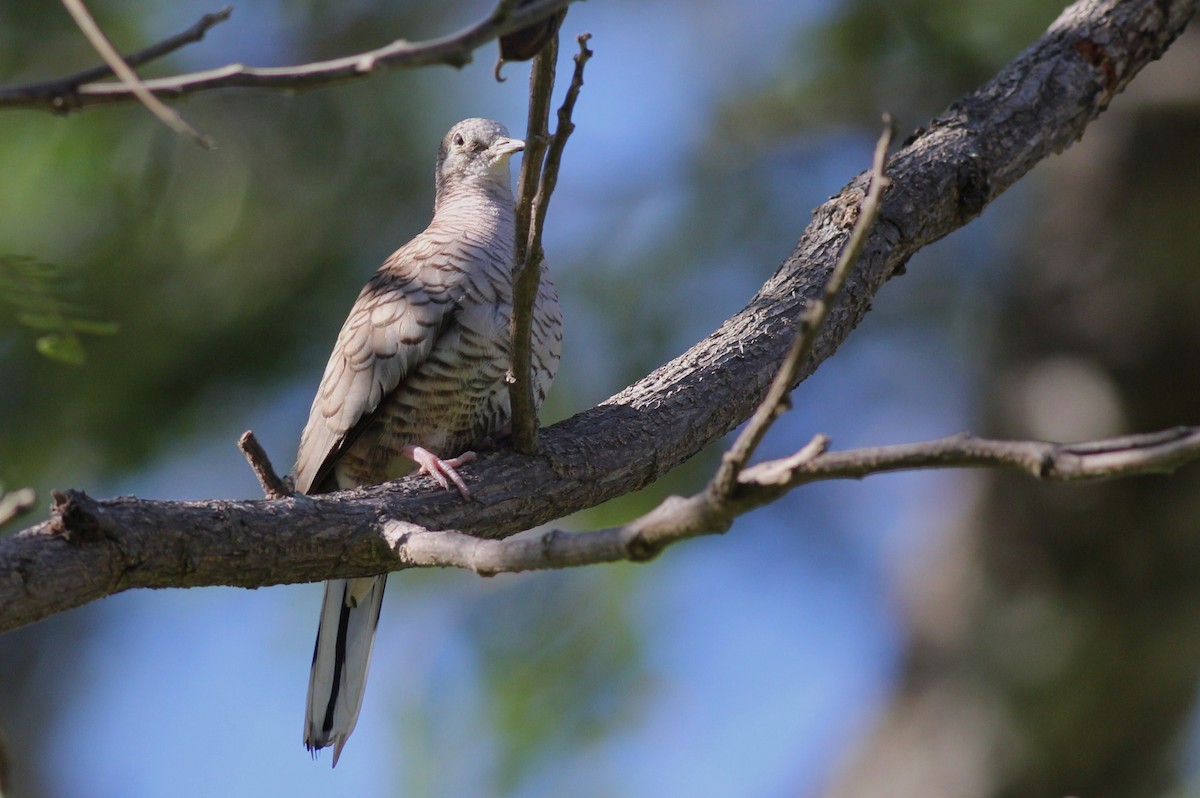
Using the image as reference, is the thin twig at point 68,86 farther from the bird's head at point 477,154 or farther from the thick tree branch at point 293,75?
the bird's head at point 477,154

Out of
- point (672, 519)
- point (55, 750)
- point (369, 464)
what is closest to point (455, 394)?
point (369, 464)

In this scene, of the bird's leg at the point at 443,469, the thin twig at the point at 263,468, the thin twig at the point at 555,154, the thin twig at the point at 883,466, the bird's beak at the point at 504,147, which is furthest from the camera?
the bird's beak at the point at 504,147

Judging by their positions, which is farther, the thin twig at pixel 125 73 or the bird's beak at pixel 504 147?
the bird's beak at pixel 504 147

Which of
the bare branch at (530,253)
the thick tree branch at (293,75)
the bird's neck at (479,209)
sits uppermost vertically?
the bird's neck at (479,209)

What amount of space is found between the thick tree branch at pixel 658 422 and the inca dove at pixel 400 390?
579mm

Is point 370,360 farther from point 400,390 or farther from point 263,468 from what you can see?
point 263,468

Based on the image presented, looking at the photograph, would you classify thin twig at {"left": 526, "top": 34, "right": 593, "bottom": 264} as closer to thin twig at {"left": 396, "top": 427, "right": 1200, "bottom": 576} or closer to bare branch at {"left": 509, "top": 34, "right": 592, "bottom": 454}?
bare branch at {"left": 509, "top": 34, "right": 592, "bottom": 454}

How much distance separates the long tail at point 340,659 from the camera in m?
3.55

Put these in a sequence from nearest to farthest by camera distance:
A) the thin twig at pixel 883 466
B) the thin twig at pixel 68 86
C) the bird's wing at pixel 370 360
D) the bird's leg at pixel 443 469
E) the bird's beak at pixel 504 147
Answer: the thin twig at pixel 68 86, the thin twig at pixel 883 466, the bird's leg at pixel 443 469, the bird's wing at pixel 370 360, the bird's beak at pixel 504 147

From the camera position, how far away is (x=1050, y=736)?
6.11 metres

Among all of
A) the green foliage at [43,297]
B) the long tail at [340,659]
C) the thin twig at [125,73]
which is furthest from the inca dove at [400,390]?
the thin twig at [125,73]

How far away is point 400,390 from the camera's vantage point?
3605 mm

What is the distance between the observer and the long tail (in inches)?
140

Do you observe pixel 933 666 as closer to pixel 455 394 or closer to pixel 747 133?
pixel 747 133
